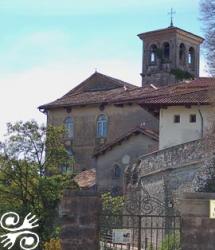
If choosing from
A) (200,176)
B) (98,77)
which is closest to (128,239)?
(200,176)

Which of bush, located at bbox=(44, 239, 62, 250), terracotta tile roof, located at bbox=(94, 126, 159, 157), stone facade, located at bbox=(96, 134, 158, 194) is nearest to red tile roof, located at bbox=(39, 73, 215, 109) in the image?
terracotta tile roof, located at bbox=(94, 126, 159, 157)

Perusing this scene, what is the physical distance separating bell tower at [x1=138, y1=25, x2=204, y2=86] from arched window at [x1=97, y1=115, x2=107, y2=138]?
450 inches

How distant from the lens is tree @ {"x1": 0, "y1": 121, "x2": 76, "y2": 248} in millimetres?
30500

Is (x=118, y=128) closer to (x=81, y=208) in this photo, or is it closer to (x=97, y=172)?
(x=97, y=172)

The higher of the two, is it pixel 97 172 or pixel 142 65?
pixel 142 65

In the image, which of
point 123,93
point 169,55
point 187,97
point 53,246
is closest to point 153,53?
point 169,55

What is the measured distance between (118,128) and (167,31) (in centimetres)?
1846

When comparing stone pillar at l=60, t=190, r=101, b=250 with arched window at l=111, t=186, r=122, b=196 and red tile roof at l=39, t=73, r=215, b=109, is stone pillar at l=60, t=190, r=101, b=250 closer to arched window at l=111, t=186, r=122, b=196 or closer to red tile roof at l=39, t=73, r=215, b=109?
red tile roof at l=39, t=73, r=215, b=109

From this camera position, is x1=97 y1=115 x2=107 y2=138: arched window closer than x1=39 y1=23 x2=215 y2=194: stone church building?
No

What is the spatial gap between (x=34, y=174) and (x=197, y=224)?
20.8 meters

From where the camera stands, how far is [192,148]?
30469mm

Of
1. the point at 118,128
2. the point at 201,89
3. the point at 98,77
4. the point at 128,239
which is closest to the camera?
the point at 128,239

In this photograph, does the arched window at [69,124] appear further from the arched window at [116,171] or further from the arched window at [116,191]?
the arched window at [116,191]

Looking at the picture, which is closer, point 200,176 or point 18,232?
point 18,232
